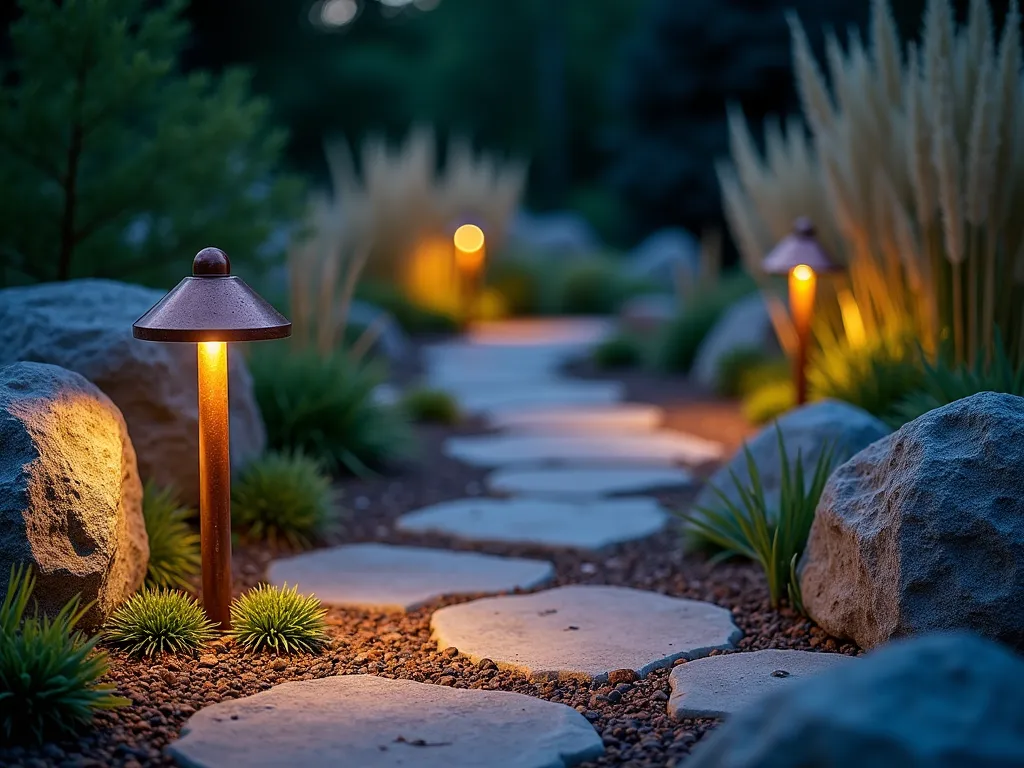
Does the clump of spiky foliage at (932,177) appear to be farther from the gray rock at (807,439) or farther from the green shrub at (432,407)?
the green shrub at (432,407)

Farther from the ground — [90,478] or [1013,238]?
[1013,238]

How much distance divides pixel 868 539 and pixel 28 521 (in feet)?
6.03

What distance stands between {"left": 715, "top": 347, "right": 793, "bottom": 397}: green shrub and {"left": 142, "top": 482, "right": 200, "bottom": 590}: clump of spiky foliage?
13.4 ft

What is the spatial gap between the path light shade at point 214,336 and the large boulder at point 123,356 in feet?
2.58

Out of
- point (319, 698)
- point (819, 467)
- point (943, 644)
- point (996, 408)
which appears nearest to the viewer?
point (943, 644)

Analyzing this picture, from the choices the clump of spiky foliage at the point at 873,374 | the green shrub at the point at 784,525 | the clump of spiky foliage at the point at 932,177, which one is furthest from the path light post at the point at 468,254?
the green shrub at the point at 784,525

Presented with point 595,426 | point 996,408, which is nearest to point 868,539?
point 996,408

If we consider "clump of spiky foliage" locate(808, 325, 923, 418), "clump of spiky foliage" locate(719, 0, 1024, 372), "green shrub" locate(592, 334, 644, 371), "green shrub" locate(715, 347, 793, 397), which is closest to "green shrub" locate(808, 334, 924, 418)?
"clump of spiky foliage" locate(808, 325, 923, 418)

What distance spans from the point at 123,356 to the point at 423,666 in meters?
1.38

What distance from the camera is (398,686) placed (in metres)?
2.44

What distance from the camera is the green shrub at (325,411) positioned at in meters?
4.80

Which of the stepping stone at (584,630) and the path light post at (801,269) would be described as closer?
the stepping stone at (584,630)

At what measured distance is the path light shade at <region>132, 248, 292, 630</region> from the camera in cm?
248

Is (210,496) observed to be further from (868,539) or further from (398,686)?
(868,539)
